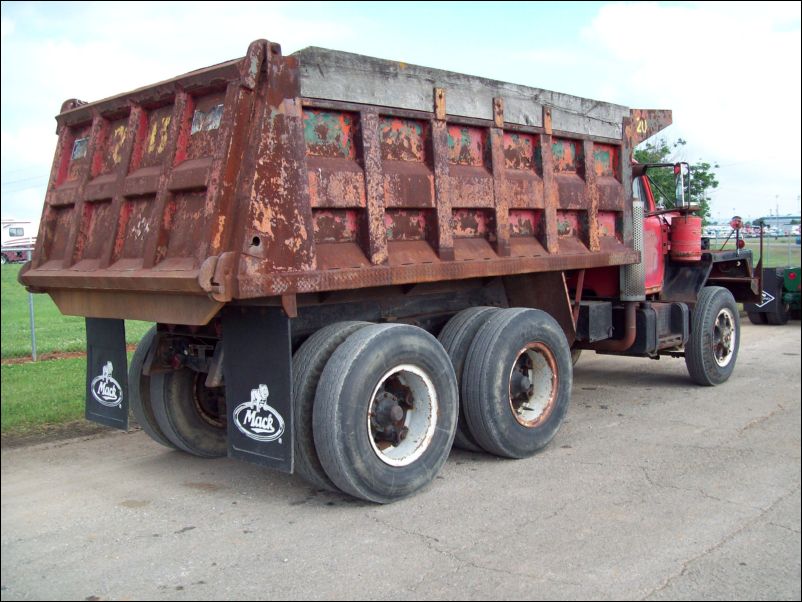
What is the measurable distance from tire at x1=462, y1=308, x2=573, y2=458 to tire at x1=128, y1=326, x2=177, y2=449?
2426mm

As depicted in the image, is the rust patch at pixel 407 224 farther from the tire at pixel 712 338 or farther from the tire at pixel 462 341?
the tire at pixel 712 338

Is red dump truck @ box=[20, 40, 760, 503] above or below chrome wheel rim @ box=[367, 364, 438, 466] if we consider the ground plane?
above

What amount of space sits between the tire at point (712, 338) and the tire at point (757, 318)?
6936 mm

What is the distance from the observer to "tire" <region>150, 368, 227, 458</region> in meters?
6.11

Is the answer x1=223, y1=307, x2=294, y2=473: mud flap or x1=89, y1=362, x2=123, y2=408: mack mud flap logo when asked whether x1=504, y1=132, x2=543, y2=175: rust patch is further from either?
x1=89, y1=362, x2=123, y2=408: mack mud flap logo

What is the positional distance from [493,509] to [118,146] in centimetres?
355

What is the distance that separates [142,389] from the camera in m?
6.18

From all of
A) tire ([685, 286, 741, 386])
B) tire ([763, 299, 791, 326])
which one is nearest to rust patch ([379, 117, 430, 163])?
tire ([685, 286, 741, 386])

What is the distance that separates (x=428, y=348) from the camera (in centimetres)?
545

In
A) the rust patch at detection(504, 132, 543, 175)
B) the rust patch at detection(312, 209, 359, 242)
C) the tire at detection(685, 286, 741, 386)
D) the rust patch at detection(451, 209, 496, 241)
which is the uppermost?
the rust patch at detection(504, 132, 543, 175)

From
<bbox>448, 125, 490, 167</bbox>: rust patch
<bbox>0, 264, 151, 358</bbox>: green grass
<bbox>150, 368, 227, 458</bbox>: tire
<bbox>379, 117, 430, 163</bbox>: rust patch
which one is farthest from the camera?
<bbox>0, 264, 151, 358</bbox>: green grass

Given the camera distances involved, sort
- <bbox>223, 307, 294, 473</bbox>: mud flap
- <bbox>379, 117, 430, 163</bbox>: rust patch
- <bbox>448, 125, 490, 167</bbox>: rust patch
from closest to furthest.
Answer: <bbox>223, 307, 294, 473</bbox>: mud flap, <bbox>379, 117, 430, 163</bbox>: rust patch, <bbox>448, 125, 490, 167</bbox>: rust patch

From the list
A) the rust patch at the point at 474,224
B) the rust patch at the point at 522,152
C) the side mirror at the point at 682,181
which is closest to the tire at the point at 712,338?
the side mirror at the point at 682,181

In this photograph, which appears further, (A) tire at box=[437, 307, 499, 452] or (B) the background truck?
(B) the background truck
